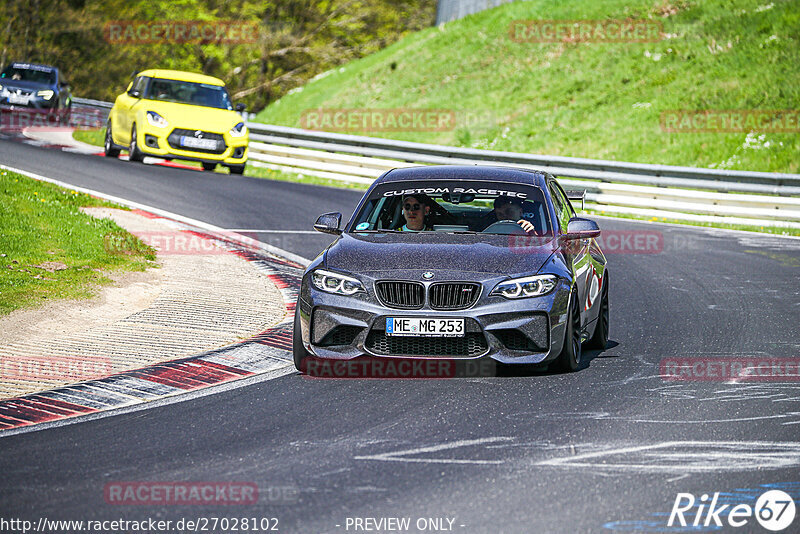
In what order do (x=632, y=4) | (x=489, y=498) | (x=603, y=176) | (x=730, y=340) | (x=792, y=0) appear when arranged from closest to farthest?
(x=489, y=498) < (x=730, y=340) < (x=603, y=176) < (x=792, y=0) < (x=632, y=4)

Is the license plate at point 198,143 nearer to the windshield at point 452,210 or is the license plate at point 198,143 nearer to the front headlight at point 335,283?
the windshield at point 452,210

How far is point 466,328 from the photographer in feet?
25.7

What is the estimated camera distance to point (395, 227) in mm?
9258

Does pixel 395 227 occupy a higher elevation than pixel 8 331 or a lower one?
higher

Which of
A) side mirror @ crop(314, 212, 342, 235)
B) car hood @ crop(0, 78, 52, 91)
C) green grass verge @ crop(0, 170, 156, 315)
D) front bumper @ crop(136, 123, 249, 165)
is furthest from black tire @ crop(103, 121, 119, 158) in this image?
side mirror @ crop(314, 212, 342, 235)

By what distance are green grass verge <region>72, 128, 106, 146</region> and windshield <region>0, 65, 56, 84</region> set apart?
2297 mm

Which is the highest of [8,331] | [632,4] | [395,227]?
[632,4]

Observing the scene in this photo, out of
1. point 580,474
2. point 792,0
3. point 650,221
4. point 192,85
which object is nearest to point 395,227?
point 580,474

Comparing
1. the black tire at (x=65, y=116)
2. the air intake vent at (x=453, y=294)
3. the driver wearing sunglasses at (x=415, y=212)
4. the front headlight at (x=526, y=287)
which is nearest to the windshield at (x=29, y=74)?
the black tire at (x=65, y=116)

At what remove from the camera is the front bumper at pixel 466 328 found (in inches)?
310

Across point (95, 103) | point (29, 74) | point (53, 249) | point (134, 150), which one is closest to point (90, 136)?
point (29, 74)

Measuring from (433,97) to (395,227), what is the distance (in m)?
31.2

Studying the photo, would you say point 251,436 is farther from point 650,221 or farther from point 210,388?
point 650,221

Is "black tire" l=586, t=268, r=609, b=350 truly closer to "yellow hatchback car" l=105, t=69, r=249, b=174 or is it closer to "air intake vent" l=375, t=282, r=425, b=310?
"air intake vent" l=375, t=282, r=425, b=310
